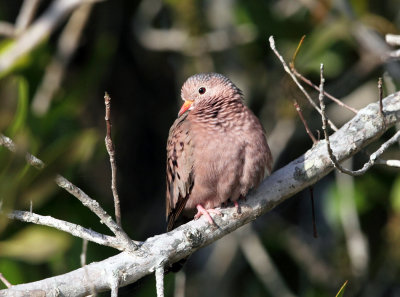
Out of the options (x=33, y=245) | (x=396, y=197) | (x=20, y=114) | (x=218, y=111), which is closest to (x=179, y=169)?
(x=218, y=111)

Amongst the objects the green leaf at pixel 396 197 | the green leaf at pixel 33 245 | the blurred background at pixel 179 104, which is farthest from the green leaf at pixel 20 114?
the green leaf at pixel 396 197

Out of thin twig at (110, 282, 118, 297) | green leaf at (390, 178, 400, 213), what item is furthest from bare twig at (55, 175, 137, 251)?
green leaf at (390, 178, 400, 213)

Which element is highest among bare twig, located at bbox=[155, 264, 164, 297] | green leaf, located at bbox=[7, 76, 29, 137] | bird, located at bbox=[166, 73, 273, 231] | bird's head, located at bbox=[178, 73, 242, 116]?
green leaf, located at bbox=[7, 76, 29, 137]

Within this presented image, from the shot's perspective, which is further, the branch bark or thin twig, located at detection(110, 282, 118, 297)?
the branch bark

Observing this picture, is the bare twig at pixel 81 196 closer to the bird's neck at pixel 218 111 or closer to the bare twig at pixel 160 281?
the bare twig at pixel 160 281

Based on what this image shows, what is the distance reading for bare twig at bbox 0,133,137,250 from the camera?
2508 mm

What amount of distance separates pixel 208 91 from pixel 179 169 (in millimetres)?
587

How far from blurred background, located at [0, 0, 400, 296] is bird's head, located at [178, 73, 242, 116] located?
1.15 feet

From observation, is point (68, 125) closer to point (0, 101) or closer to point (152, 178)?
point (0, 101)

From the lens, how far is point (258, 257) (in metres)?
5.36

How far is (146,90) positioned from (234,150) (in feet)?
9.38

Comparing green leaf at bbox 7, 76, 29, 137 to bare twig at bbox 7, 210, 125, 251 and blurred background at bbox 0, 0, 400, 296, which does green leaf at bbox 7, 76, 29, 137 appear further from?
bare twig at bbox 7, 210, 125, 251

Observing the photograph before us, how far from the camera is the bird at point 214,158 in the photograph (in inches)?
140

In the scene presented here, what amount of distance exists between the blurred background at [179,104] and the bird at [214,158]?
378mm
